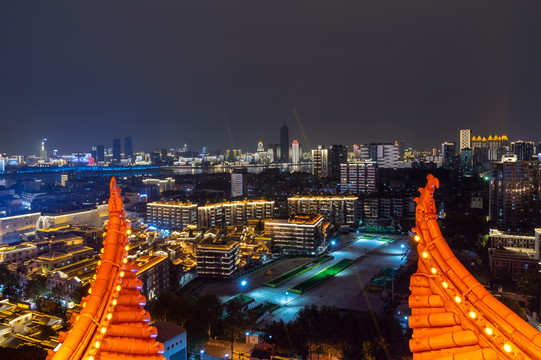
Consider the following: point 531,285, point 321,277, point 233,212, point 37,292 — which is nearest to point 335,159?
point 233,212

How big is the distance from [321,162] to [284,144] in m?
21.6

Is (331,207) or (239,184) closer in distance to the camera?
(331,207)

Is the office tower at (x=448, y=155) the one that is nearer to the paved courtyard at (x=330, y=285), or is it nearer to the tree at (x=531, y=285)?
the paved courtyard at (x=330, y=285)

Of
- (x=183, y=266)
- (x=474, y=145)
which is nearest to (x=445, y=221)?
(x=183, y=266)

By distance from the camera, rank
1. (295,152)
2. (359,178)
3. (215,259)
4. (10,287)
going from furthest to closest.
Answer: (295,152) → (359,178) → (215,259) → (10,287)

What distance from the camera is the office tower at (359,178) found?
1895cm

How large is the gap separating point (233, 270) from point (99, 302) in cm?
790

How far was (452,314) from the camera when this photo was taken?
888 mm

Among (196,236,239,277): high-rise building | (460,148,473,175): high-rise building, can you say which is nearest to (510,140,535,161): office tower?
(460,148,473,175): high-rise building

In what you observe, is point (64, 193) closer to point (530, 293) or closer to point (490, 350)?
point (530, 293)

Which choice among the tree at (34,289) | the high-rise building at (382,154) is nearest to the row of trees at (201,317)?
the tree at (34,289)

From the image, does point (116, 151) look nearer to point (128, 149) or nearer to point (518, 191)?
point (128, 149)

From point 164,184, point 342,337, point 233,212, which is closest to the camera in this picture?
point 342,337

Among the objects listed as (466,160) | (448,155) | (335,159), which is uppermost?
(448,155)
